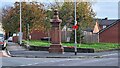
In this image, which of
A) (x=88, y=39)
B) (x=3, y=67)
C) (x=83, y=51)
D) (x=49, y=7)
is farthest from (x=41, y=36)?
(x=3, y=67)

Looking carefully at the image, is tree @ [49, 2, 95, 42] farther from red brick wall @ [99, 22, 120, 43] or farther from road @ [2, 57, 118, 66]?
road @ [2, 57, 118, 66]

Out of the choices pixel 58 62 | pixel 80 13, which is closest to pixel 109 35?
pixel 80 13

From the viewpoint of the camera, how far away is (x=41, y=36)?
83.3 meters

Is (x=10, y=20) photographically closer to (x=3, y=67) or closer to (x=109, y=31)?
(x=109, y=31)

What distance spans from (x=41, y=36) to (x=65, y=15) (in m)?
17.7

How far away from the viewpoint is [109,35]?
213ft

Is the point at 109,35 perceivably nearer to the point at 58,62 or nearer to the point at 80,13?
the point at 80,13

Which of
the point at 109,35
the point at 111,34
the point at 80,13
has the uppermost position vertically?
the point at 80,13

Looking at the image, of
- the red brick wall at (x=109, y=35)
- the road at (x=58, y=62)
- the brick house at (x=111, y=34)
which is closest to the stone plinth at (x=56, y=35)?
the road at (x=58, y=62)

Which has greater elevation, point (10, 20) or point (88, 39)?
point (10, 20)

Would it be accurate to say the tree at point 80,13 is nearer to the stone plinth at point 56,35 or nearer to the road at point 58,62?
the stone plinth at point 56,35

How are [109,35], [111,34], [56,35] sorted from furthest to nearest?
[109,35]
[111,34]
[56,35]

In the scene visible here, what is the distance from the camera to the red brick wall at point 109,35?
64.4m

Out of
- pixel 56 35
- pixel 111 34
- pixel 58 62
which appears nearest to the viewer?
pixel 58 62
